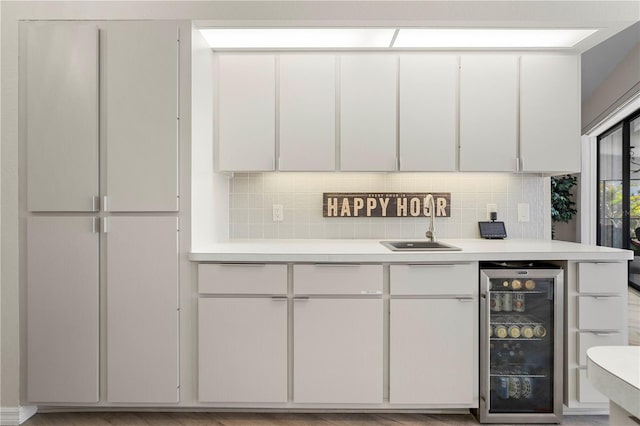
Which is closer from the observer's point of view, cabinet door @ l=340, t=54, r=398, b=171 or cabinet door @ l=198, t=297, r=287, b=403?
cabinet door @ l=198, t=297, r=287, b=403

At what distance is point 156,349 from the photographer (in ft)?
7.34

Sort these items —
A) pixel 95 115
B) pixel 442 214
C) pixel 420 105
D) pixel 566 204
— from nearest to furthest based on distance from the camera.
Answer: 1. pixel 95 115
2. pixel 420 105
3. pixel 442 214
4. pixel 566 204

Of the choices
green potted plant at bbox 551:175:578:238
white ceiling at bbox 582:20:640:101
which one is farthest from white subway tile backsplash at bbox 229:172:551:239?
green potted plant at bbox 551:175:578:238

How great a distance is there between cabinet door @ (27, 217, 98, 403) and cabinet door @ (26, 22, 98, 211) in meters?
0.15

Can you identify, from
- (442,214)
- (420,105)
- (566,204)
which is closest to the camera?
(420,105)

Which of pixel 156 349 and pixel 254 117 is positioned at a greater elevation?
pixel 254 117

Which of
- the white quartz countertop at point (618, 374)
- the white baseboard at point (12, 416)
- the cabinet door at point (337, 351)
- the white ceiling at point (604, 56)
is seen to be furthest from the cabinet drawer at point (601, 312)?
the white baseboard at point (12, 416)

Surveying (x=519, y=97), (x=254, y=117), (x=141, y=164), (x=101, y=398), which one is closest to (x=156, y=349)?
(x=101, y=398)

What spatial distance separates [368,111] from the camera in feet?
8.66

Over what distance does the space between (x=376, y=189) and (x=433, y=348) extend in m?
1.25

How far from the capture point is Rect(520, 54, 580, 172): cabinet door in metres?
2.63

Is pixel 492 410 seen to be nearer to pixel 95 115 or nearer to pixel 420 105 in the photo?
pixel 420 105

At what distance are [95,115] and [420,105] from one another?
2027 millimetres

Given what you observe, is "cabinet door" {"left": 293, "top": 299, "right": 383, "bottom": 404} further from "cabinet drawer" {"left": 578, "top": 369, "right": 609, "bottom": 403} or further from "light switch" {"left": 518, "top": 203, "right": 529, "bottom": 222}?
"light switch" {"left": 518, "top": 203, "right": 529, "bottom": 222}
